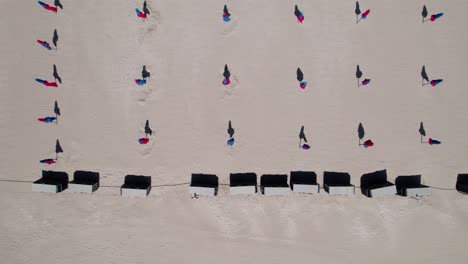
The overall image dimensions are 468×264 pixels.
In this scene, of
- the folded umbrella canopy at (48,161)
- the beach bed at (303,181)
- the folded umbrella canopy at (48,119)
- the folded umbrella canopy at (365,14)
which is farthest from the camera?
the folded umbrella canopy at (365,14)

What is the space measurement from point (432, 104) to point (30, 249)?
55.0 feet

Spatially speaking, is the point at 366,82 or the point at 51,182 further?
the point at 366,82

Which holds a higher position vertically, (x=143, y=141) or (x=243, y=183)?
(x=143, y=141)

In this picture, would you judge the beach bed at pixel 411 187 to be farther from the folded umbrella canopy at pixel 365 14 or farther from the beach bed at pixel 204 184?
the beach bed at pixel 204 184

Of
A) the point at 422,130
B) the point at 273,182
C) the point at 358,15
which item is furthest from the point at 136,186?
the point at 422,130

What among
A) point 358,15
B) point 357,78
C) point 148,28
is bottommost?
point 357,78

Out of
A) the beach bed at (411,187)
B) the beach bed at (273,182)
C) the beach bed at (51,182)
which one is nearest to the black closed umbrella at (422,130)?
the beach bed at (411,187)

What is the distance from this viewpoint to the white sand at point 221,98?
15469 millimetres

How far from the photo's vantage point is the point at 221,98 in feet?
51.7

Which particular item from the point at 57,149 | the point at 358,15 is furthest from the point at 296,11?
the point at 57,149

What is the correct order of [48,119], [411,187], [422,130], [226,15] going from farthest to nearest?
[226,15]
[422,130]
[48,119]
[411,187]

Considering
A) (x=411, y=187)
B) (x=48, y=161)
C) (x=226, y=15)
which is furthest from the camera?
(x=226, y=15)

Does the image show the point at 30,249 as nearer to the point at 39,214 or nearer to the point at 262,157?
the point at 39,214

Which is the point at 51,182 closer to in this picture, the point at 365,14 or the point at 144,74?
the point at 144,74
